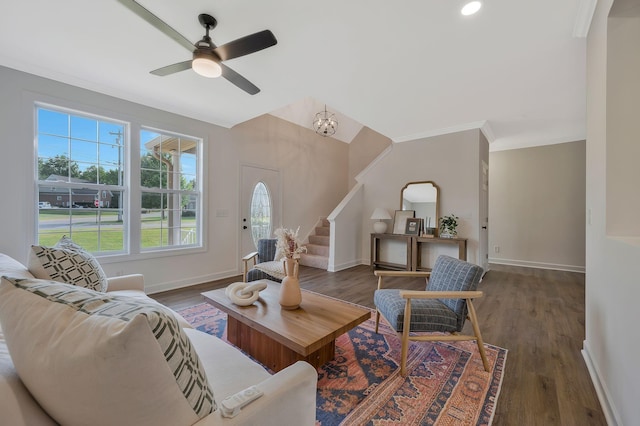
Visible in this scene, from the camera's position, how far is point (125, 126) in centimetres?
337

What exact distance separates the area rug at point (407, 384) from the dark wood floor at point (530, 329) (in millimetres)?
130

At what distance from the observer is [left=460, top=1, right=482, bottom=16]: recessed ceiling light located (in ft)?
6.14

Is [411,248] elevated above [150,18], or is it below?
below

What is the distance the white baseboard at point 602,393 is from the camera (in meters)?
1.40

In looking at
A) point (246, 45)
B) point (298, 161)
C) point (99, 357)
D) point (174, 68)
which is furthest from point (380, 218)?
point (99, 357)

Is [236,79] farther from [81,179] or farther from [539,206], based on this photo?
[539,206]

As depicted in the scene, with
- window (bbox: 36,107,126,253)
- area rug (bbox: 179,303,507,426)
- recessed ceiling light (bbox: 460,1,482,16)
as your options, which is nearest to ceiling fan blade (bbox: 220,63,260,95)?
recessed ceiling light (bbox: 460,1,482,16)

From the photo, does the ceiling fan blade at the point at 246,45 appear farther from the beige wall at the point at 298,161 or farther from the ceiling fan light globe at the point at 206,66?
the beige wall at the point at 298,161

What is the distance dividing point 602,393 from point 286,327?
76.7 inches

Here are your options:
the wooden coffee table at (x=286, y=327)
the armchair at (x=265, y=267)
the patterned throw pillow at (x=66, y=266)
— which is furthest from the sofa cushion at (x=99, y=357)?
the armchair at (x=265, y=267)

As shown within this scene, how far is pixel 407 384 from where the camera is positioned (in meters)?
1.74

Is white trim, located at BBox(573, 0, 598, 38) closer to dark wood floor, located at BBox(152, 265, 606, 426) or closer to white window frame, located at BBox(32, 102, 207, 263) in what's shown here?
dark wood floor, located at BBox(152, 265, 606, 426)

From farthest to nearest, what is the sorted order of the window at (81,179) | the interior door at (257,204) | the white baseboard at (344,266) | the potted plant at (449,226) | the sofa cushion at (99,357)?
the white baseboard at (344,266) → the interior door at (257,204) → the potted plant at (449,226) → the window at (81,179) → the sofa cushion at (99,357)

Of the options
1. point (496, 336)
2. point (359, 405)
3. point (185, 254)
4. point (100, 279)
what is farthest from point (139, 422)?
point (185, 254)
